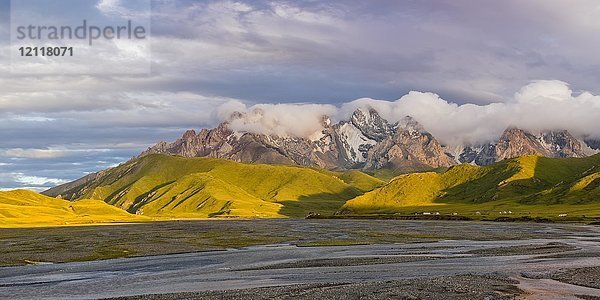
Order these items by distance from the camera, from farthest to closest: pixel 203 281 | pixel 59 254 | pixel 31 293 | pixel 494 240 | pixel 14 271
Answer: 1. pixel 494 240
2. pixel 59 254
3. pixel 14 271
4. pixel 203 281
5. pixel 31 293

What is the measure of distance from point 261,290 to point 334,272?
56.8 ft

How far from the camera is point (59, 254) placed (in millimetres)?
101188

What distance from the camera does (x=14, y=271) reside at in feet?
254

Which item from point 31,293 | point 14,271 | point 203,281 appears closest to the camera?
point 31,293

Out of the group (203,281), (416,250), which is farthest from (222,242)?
(203,281)

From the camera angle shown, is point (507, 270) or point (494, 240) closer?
point (507, 270)

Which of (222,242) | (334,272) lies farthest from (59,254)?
(334,272)

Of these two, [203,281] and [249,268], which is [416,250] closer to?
[249,268]

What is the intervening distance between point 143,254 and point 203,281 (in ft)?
127

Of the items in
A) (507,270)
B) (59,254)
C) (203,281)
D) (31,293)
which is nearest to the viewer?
(31,293)

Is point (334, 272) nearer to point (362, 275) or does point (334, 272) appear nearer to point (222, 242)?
point (362, 275)

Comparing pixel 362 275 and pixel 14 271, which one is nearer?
pixel 362 275

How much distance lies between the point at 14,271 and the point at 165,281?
2447 centimetres

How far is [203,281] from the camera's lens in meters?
66.1
